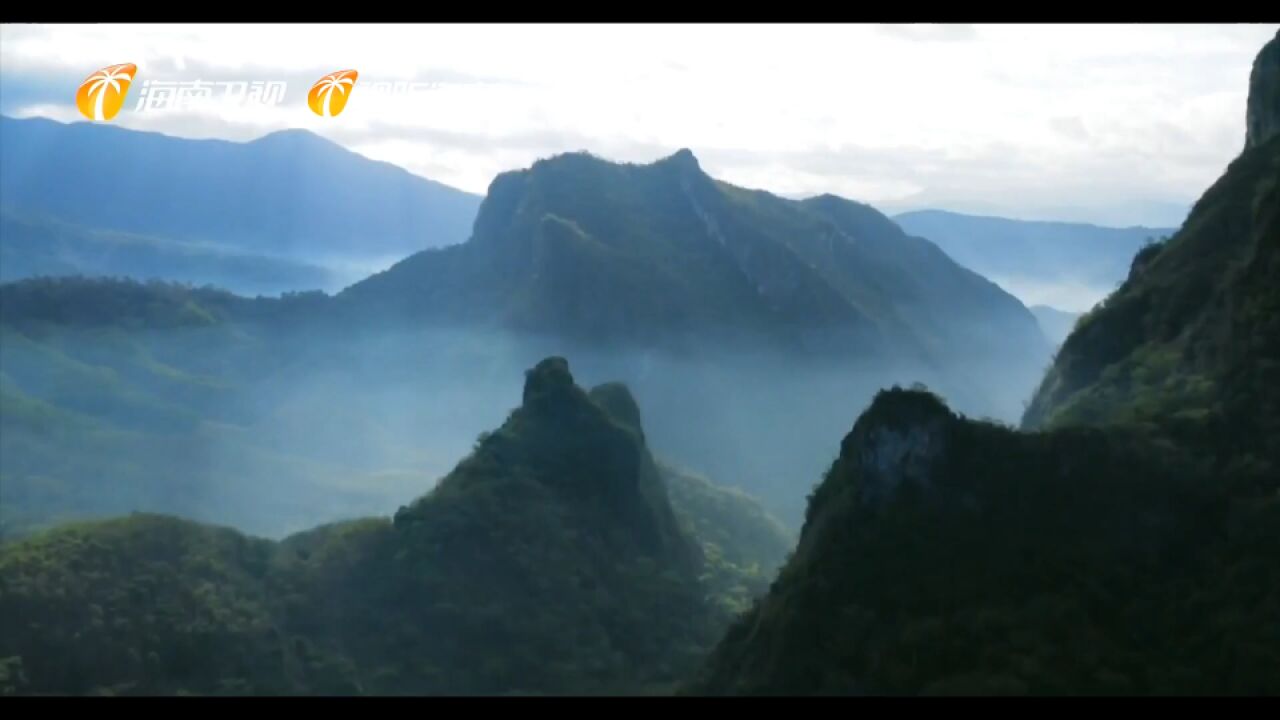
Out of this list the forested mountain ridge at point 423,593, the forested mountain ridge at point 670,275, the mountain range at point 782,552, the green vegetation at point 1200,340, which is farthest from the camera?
the forested mountain ridge at point 670,275

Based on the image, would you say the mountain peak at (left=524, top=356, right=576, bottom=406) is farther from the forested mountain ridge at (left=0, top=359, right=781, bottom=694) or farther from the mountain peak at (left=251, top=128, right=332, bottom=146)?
the mountain peak at (left=251, top=128, right=332, bottom=146)

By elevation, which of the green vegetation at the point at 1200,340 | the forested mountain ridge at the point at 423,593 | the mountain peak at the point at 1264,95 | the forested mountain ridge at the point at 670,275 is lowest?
the forested mountain ridge at the point at 423,593

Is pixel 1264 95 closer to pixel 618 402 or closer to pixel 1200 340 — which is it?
pixel 1200 340

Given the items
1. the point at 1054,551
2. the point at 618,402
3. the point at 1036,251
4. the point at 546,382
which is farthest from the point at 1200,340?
the point at 1036,251

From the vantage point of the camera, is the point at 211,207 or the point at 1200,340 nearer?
the point at 1200,340

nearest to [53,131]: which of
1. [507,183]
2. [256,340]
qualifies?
[256,340]

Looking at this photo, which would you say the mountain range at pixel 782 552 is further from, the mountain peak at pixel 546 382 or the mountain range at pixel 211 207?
the mountain range at pixel 211 207

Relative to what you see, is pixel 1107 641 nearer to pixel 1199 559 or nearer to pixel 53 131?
pixel 1199 559

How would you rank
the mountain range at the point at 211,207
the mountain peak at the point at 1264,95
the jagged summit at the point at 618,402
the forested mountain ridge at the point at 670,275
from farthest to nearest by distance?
1. the mountain range at the point at 211,207
2. the forested mountain ridge at the point at 670,275
3. the jagged summit at the point at 618,402
4. the mountain peak at the point at 1264,95

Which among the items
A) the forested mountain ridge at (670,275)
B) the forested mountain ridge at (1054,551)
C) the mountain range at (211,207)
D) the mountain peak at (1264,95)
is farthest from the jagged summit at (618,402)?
the mountain range at (211,207)
